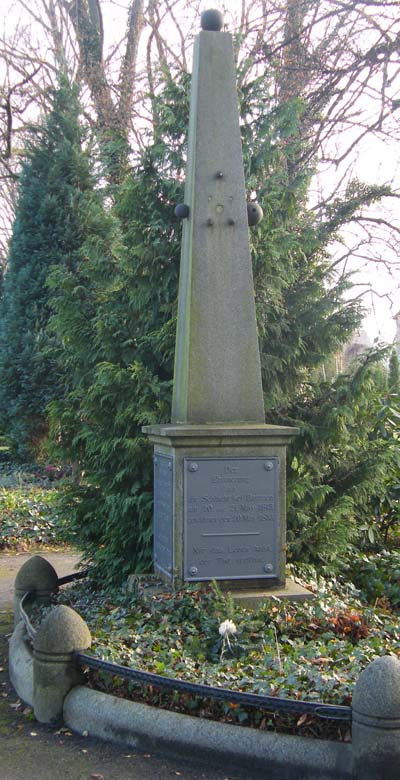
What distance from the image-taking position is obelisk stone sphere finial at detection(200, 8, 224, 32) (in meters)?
6.31

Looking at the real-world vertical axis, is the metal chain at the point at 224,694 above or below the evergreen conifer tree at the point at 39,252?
below

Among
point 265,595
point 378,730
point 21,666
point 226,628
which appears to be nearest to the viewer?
point 378,730

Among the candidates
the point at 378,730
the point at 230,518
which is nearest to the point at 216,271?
the point at 230,518

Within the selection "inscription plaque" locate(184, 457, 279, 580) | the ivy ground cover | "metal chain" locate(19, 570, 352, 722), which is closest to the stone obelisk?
"inscription plaque" locate(184, 457, 279, 580)

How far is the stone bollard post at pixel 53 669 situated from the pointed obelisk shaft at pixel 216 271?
1.90 metres

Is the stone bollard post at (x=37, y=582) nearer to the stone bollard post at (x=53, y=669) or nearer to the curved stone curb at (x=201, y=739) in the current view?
the stone bollard post at (x=53, y=669)

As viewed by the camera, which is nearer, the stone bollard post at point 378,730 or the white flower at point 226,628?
the stone bollard post at point 378,730

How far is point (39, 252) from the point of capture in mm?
15109

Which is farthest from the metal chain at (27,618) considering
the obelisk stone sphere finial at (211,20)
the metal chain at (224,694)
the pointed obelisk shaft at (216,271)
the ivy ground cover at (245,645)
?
the obelisk stone sphere finial at (211,20)

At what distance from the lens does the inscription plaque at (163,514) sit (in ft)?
19.0

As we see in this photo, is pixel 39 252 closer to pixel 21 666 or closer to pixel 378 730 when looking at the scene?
pixel 21 666

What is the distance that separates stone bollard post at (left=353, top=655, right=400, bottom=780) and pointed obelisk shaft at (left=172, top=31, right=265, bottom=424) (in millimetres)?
2774

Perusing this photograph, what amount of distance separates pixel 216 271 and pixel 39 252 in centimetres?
958

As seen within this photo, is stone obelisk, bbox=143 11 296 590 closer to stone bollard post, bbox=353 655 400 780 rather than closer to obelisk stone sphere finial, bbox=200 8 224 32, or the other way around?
obelisk stone sphere finial, bbox=200 8 224 32
